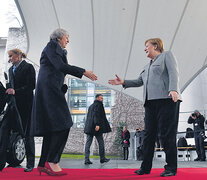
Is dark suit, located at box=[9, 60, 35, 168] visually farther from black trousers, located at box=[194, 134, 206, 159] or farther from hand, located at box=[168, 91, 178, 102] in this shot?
black trousers, located at box=[194, 134, 206, 159]

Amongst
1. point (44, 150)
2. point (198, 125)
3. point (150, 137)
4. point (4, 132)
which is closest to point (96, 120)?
point (4, 132)

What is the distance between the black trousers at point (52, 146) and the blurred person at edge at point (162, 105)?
0.95 meters

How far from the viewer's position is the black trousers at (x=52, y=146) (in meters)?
2.38

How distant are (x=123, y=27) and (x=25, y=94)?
181 inches

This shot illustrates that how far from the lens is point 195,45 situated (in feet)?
22.7

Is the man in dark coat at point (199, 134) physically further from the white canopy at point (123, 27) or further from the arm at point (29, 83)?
the arm at point (29, 83)

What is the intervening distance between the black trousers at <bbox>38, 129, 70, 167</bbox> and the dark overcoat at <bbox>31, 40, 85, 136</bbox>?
120 millimetres

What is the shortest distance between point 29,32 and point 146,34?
3.48 meters

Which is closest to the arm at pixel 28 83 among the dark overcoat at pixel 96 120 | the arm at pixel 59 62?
the arm at pixel 59 62

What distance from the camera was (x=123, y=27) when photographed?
703cm

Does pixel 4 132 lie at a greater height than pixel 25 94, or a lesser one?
lesser

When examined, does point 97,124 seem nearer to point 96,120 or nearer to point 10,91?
point 96,120

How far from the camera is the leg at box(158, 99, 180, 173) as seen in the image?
97.7 inches

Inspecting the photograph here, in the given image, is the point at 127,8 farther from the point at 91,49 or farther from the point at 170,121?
the point at 170,121
